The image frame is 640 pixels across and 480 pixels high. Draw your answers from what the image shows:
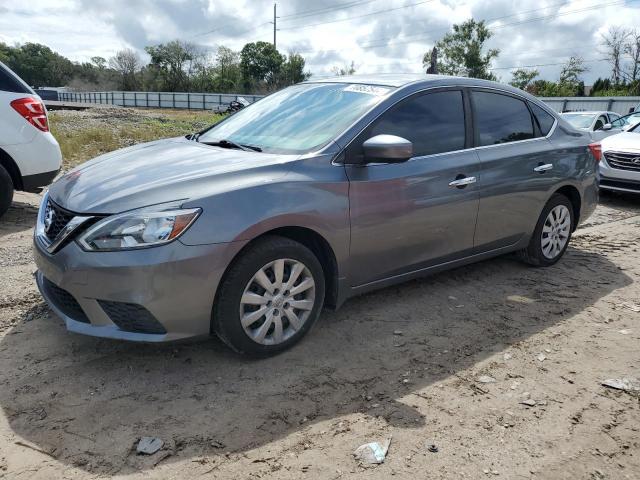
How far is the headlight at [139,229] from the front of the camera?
2773 mm

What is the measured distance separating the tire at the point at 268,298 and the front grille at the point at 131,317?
336 mm

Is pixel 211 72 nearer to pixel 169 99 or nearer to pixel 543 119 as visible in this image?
pixel 169 99

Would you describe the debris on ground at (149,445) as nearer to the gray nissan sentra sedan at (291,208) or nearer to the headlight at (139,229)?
the gray nissan sentra sedan at (291,208)

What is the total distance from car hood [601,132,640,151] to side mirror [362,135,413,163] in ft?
23.5

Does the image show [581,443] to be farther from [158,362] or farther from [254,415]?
[158,362]

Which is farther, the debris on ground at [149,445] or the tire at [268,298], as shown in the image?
the tire at [268,298]

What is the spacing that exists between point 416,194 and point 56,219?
89.3 inches

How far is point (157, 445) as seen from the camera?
2.48 metres

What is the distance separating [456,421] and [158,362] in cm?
171

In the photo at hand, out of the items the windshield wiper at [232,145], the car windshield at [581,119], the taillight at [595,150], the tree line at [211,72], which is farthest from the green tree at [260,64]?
the windshield wiper at [232,145]

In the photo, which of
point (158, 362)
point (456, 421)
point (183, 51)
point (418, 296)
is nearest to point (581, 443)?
point (456, 421)

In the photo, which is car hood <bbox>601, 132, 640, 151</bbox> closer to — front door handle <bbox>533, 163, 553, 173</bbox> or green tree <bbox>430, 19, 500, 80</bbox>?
front door handle <bbox>533, 163, 553, 173</bbox>

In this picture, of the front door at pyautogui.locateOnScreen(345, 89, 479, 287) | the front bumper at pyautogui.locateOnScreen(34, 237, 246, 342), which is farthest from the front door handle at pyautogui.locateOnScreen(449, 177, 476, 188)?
the front bumper at pyautogui.locateOnScreen(34, 237, 246, 342)

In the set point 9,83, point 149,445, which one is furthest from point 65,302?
point 9,83
